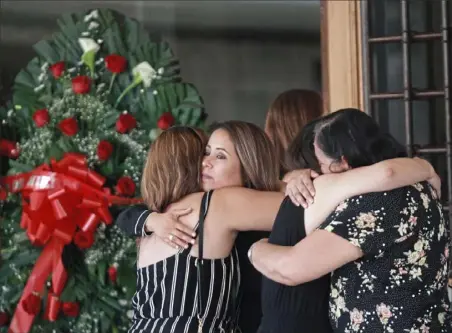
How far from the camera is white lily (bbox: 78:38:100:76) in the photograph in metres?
2.90

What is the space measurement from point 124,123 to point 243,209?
1055 millimetres

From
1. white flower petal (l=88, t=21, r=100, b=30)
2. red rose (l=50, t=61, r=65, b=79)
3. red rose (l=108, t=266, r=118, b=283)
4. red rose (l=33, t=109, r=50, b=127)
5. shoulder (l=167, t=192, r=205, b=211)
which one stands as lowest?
red rose (l=108, t=266, r=118, b=283)

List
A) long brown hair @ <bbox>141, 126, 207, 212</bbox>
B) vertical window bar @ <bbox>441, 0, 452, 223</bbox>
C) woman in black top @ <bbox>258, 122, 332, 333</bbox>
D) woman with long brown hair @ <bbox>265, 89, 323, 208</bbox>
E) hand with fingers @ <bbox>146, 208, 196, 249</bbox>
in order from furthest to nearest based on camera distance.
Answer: vertical window bar @ <bbox>441, 0, 452, 223</bbox> → woman with long brown hair @ <bbox>265, 89, 323, 208</bbox> → long brown hair @ <bbox>141, 126, 207, 212</bbox> → hand with fingers @ <bbox>146, 208, 196, 249</bbox> → woman in black top @ <bbox>258, 122, 332, 333</bbox>

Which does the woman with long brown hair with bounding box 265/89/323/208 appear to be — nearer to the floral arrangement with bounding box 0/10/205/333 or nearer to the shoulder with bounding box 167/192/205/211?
the floral arrangement with bounding box 0/10/205/333

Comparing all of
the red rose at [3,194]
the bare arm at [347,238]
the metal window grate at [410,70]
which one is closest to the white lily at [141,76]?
the red rose at [3,194]

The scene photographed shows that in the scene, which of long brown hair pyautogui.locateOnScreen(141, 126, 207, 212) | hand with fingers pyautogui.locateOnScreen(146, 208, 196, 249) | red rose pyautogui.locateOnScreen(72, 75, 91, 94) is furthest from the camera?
red rose pyautogui.locateOnScreen(72, 75, 91, 94)

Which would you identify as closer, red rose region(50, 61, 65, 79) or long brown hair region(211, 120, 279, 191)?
long brown hair region(211, 120, 279, 191)

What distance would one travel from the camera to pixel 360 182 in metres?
1.55

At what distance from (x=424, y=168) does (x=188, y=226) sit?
1.84ft

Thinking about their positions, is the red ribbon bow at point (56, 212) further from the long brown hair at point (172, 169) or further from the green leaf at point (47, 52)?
the long brown hair at point (172, 169)

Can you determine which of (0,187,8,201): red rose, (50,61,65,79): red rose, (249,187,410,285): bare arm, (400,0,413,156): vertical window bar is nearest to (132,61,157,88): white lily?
(50,61,65,79): red rose

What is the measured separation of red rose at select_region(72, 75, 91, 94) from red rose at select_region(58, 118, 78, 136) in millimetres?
104

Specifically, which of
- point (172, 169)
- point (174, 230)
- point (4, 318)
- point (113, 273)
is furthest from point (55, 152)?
point (174, 230)

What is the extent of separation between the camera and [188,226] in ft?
6.21
